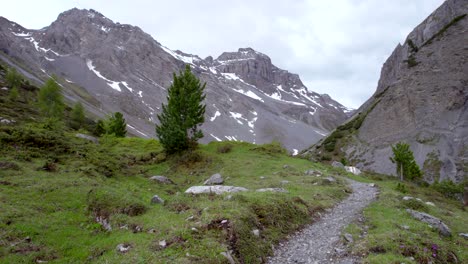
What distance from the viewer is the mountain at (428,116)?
261ft

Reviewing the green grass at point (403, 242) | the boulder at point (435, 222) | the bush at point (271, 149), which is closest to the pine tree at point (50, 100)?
the bush at point (271, 149)

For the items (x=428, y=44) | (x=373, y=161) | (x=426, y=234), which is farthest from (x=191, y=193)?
(x=428, y=44)

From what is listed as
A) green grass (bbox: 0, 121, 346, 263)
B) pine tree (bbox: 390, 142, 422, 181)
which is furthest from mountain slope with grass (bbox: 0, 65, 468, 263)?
pine tree (bbox: 390, 142, 422, 181)

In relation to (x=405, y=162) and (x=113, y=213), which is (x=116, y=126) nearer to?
(x=113, y=213)

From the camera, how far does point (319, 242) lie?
1395 cm

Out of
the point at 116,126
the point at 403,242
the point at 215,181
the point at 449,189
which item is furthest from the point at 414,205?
the point at 116,126

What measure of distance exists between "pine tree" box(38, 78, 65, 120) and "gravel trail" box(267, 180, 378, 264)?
6838 centimetres

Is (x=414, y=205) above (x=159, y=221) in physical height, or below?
above

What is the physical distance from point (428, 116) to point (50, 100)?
103m

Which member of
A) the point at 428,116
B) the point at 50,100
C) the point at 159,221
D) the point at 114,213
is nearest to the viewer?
the point at 159,221

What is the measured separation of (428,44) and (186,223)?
403ft

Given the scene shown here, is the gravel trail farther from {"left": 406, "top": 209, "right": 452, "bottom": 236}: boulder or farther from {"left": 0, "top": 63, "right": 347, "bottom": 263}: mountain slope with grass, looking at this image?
{"left": 406, "top": 209, "right": 452, "bottom": 236}: boulder

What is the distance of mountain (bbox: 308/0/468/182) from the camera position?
79500 mm

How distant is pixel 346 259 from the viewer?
12.0 meters
